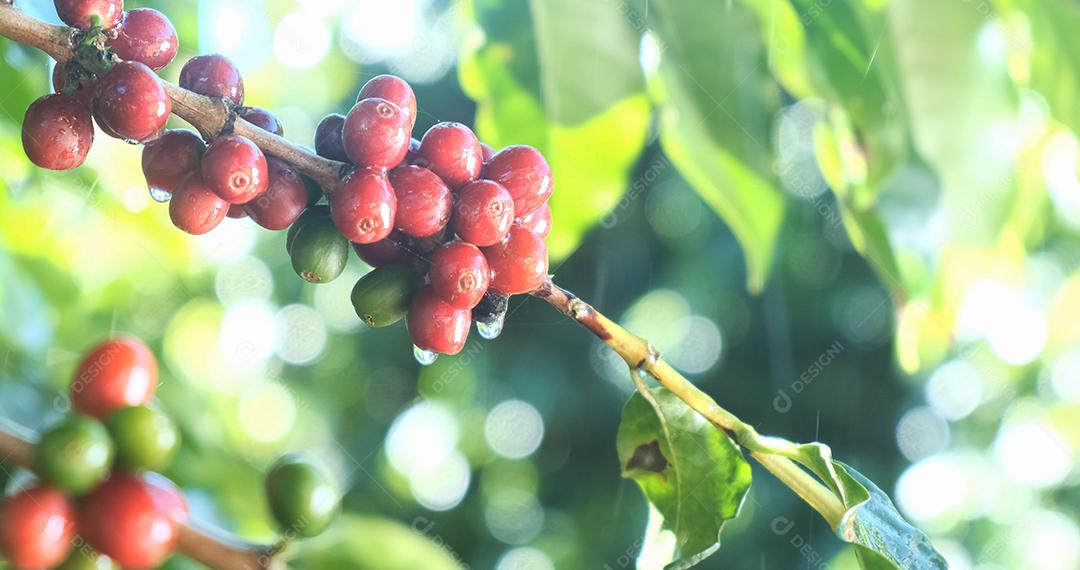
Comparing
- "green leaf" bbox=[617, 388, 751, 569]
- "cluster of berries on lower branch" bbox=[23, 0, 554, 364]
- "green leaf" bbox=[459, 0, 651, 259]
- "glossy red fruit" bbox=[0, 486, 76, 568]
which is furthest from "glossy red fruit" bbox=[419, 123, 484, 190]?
"green leaf" bbox=[459, 0, 651, 259]

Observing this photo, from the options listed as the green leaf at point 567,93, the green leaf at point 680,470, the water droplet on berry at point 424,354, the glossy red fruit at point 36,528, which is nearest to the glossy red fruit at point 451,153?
the water droplet on berry at point 424,354

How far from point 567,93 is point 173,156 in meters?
0.58

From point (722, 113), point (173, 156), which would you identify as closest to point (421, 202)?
point (173, 156)

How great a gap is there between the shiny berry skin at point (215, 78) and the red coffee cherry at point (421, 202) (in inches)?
4.0

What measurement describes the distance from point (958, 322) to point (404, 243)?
42.5 inches

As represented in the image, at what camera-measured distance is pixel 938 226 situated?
1291 millimetres

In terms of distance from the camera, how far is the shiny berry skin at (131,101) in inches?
18.7

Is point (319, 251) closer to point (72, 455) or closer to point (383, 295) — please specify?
point (383, 295)

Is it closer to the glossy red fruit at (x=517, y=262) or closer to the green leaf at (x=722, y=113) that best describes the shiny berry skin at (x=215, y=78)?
the glossy red fruit at (x=517, y=262)

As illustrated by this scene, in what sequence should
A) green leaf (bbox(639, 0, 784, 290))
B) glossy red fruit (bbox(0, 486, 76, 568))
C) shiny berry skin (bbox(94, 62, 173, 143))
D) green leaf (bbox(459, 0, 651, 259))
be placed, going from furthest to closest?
green leaf (bbox(459, 0, 651, 259)) < green leaf (bbox(639, 0, 784, 290)) < glossy red fruit (bbox(0, 486, 76, 568)) < shiny berry skin (bbox(94, 62, 173, 143))

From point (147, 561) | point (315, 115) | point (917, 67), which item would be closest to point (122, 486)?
point (147, 561)

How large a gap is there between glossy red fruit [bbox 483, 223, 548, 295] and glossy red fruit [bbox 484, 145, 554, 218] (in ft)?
0.07

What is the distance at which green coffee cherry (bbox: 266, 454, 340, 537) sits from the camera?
0.59 m

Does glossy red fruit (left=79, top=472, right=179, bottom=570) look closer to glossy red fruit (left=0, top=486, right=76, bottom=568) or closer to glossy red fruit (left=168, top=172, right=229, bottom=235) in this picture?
glossy red fruit (left=0, top=486, right=76, bottom=568)
